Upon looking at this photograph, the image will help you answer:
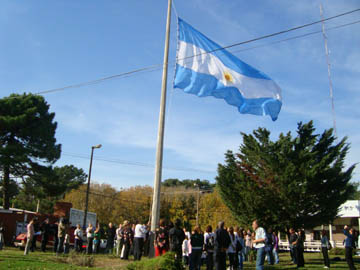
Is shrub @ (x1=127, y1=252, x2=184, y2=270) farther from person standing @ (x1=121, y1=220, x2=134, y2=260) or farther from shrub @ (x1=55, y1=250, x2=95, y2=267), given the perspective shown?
person standing @ (x1=121, y1=220, x2=134, y2=260)

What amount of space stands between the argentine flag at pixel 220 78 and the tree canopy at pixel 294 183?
807 cm

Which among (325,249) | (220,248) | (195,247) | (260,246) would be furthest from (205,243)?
(325,249)

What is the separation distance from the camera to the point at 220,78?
1277 centimetres

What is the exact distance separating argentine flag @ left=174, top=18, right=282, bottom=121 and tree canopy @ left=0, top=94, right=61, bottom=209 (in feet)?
71.1

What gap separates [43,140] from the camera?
32.1 meters

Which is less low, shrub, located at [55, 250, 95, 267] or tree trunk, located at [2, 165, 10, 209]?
tree trunk, located at [2, 165, 10, 209]

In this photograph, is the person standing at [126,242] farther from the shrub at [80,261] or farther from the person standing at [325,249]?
the person standing at [325,249]

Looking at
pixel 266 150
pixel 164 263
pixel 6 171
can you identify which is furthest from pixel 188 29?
pixel 6 171

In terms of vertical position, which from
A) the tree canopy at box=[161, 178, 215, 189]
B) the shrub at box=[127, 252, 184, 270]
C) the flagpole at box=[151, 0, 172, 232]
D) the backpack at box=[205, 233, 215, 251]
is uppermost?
the tree canopy at box=[161, 178, 215, 189]

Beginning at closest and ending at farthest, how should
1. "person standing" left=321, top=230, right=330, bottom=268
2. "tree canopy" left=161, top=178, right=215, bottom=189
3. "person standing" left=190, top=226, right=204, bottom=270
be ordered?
1. "person standing" left=190, top=226, right=204, bottom=270
2. "person standing" left=321, top=230, right=330, bottom=268
3. "tree canopy" left=161, top=178, right=215, bottom=189

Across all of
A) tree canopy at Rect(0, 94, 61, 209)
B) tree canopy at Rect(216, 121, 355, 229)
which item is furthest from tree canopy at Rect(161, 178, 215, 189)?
tree canopy at Rect(216, 121, 355, 229)

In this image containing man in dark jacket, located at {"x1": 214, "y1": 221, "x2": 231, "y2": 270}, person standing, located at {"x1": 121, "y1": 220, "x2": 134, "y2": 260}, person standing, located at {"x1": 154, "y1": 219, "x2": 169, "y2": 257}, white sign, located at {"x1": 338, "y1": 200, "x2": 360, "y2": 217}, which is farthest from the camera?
white sign, located at {"x1": 338, "y1": 200, "x2": 360, "y2": 217}

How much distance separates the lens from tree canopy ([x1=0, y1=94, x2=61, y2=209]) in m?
29.4

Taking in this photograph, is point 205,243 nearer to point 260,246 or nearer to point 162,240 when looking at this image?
point 162,240
